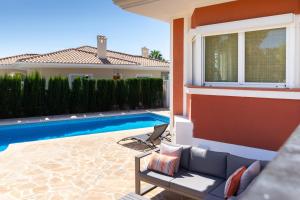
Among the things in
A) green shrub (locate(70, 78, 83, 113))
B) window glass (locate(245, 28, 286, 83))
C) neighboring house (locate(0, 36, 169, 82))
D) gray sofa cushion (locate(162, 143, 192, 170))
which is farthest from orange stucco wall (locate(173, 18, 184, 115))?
neighboring house (locate(0, 36, 169, 82))

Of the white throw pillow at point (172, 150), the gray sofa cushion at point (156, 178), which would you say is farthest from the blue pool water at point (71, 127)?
the white throw pillow at point (172, 150)

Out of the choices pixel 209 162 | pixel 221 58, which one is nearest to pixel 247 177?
pixel 209 162

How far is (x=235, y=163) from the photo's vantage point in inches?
284

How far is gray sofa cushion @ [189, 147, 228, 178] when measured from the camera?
750 cm

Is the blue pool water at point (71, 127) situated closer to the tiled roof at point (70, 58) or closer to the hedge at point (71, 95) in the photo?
the hedge at point (71, 95)

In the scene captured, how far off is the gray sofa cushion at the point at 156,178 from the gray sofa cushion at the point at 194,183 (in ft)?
0.56

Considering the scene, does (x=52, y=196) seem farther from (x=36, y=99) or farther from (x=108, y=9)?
(x=108, y=9)

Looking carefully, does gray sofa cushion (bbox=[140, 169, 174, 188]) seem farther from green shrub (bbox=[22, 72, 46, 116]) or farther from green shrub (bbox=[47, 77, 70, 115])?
green shrub (bbox=[47, 77, 70, 115])

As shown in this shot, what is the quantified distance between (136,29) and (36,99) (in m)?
34.7

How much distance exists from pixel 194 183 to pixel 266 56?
13.8 feet

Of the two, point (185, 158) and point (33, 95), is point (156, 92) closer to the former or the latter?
point (33, 95)

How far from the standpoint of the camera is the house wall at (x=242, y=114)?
765 centimetres

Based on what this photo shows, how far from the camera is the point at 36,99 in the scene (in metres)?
23.8

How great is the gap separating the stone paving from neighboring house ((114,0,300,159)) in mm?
2656
